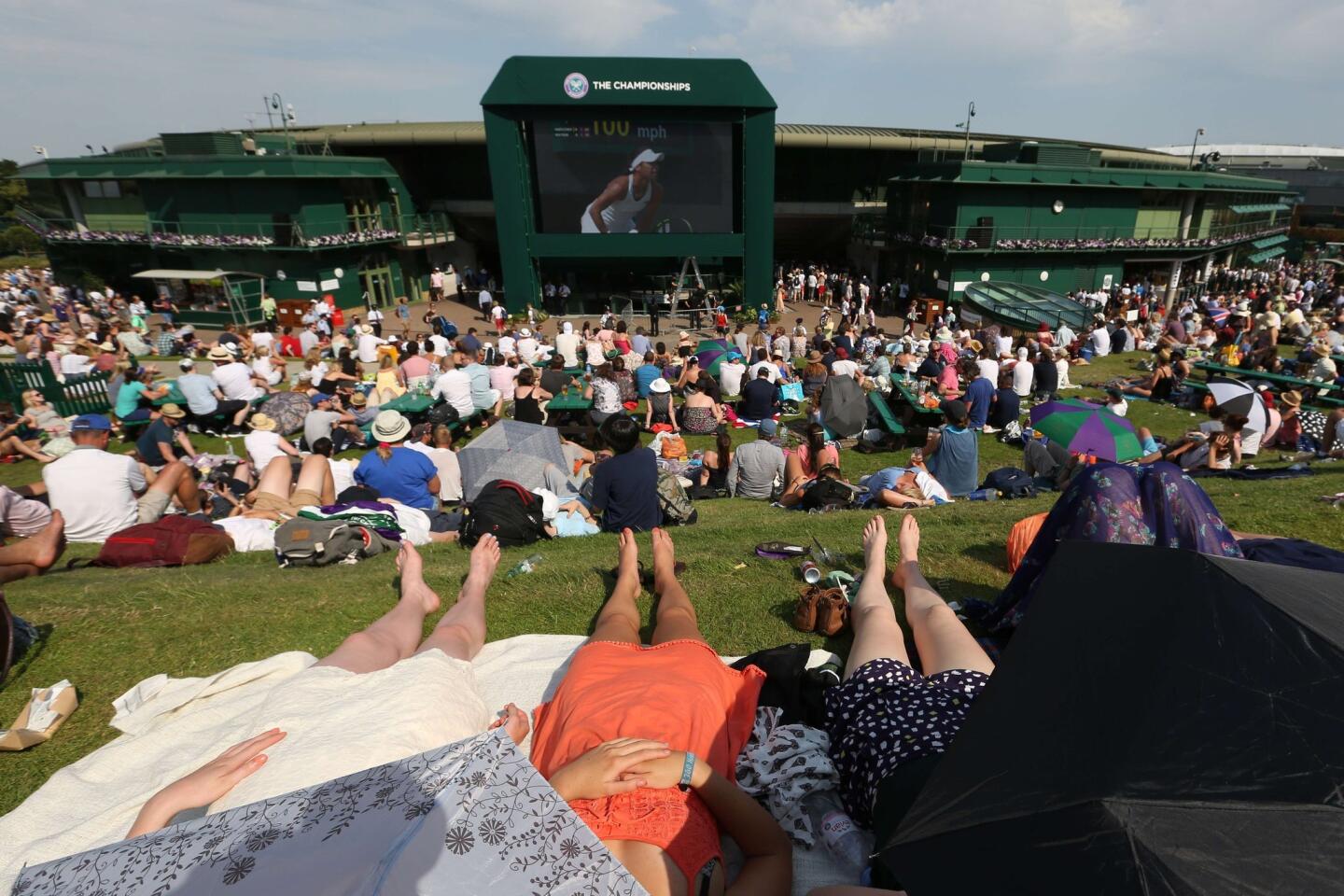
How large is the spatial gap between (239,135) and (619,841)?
1318 inches

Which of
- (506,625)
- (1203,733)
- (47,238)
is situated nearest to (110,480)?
(506,625)

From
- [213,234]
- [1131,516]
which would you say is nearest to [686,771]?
[1131,516]

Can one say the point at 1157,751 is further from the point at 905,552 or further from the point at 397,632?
the point at 397,632

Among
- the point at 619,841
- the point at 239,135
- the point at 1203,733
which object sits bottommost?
the point at 619,841

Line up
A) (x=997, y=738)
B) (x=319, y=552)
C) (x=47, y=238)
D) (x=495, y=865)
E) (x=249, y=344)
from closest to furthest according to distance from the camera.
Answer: (x=495, y=865) < (x=997, y=738) < (x=319, y=552) < (x=249, y=344) < (x=47, y=238)

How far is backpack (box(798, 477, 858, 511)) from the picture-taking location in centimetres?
695

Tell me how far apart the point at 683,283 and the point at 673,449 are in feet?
60.5

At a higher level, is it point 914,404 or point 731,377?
point 731,377

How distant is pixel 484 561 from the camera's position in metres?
4.68

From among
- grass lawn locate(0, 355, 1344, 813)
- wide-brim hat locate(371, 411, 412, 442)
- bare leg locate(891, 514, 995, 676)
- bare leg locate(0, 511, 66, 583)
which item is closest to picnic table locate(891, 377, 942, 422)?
grass lawn locate(0, 355, 1344, 813)

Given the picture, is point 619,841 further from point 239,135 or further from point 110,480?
point 239,135

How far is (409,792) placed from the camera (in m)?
1.68

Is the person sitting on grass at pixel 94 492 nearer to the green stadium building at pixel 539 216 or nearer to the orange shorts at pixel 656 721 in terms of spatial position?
the orange shorts at pixel 656 721

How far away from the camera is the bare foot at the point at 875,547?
430 centimetres
